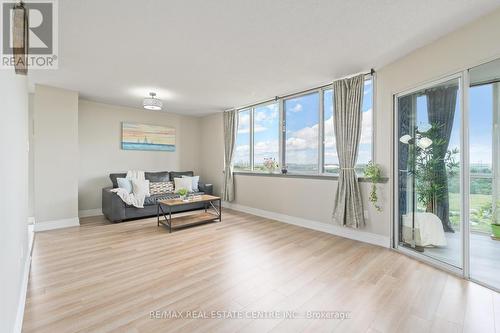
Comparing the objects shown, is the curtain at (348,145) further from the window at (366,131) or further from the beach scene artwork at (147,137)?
the beach scene artwork at (147,137)

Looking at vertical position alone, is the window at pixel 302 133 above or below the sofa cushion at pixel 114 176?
above

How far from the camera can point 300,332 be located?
158 cm

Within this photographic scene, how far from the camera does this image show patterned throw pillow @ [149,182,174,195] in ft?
16.6

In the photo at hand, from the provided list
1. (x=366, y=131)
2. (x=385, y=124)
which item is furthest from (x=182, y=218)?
(x=385, y=124)

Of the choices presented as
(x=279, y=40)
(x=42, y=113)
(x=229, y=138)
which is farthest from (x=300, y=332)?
(x=42, y=113)

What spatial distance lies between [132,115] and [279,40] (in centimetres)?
437

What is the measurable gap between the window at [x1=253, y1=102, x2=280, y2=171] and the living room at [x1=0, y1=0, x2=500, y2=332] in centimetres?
6

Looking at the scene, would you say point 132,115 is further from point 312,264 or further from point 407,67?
point 407,67

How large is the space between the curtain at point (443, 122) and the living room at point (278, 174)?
0.05 feet

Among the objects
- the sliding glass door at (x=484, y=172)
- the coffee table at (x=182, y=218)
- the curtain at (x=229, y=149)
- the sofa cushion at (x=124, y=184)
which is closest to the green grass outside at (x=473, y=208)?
the sliding glass door at (x=484, y=172)

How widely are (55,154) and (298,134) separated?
4411mm

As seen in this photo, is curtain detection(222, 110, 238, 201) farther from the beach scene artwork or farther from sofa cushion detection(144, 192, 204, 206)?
the beach scene artwork

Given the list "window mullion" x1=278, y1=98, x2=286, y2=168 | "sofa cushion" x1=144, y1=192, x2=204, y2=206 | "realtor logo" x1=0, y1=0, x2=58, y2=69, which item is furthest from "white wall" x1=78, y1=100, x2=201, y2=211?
"window mullion" x1=278, y1=98, x2=286, y2=168

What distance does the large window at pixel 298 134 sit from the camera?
355 centimetres
